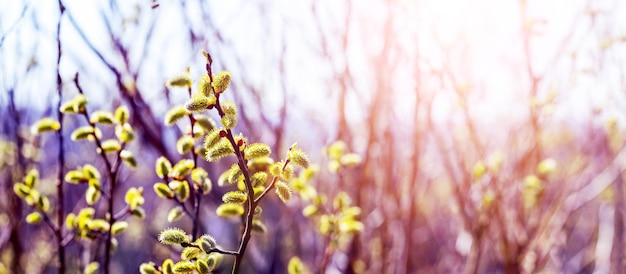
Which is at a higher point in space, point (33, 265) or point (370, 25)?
point (370, 25)

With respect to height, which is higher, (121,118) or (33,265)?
(33,265)

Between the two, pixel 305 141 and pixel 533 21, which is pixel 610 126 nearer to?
pixel 533 21

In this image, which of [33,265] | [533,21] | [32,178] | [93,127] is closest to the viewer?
[93,127]

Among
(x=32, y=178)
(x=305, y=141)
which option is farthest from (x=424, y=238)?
(x=32, y=178)

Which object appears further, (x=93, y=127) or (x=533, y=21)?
(x=533, y=21)

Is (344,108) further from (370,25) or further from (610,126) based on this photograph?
(610,126)

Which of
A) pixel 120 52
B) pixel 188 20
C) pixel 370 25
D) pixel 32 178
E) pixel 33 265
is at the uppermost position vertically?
pixel 370 25

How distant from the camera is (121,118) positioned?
1559mm

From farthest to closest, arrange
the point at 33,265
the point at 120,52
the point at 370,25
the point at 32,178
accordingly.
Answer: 1. the point at 33,265
2. the point at 370,25
3. the point at 120,52
4. the point at 32,178

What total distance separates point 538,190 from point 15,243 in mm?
2621

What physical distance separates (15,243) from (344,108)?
5.62 ft

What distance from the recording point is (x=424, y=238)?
504cm

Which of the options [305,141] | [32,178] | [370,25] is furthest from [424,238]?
[32,178]

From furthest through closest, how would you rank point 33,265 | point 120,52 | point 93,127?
point 33,265 → point 120,52 → point 93,127
